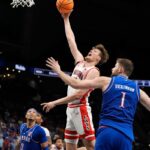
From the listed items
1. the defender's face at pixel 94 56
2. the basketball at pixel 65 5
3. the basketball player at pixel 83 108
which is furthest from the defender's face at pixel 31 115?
the basketball at pixel 65 5

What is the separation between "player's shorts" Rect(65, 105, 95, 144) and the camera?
5996 mm

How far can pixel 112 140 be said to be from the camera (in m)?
4.55

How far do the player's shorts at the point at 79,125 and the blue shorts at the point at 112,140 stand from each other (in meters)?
1.38

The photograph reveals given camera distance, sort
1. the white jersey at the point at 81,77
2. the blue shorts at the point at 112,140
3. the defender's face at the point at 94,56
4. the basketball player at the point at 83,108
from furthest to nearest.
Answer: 1. the defender's face at the point at 94,56
2. the white jersey at the point at 81,77
3. the basketball player at the point at 83,108
4. the blue shorts at the point at 112,140

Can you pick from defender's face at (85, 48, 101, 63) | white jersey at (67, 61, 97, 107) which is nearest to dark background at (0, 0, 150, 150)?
defender's face at (85, 48, 101, 63)

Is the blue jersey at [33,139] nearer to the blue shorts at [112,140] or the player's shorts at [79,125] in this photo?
the player's shorts at [79,125]

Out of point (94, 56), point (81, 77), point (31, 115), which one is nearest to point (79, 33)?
point (31, 115)

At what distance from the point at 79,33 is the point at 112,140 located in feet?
54.0

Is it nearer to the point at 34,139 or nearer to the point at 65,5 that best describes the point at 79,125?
the point at 34,139

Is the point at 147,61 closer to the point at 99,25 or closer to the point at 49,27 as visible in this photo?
the point at 99,25

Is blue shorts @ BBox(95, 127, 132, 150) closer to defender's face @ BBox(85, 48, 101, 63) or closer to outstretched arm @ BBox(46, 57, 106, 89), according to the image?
outstretched arm @ BBox(46, 57, 106, 89)

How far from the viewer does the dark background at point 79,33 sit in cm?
1933

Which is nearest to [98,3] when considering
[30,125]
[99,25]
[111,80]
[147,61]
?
[99,25]

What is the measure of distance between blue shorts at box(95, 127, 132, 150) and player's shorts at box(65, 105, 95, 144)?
4.52 feet
